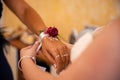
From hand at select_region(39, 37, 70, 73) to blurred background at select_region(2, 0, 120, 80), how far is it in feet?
2.74

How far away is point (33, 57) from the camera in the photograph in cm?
99

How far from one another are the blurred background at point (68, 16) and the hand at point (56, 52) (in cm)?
84

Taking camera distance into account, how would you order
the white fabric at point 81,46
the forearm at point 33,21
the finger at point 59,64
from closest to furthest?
the white fabric at point 81,46 → the finger at point 59,64 → the forearm at point 33,21

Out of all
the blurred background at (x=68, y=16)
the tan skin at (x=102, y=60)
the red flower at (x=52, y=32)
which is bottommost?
the blurred background at (x=68, y=16)

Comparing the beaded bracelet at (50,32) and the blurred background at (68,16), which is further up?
the beaded bracelet at (50,32)

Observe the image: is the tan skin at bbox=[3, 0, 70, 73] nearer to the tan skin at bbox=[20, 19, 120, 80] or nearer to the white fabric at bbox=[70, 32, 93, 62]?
the white fabric at bbox=[70, 32, 93, 62]

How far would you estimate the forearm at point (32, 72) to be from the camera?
84 centimetres

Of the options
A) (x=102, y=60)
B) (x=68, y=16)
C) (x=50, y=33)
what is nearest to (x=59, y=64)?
(x=50, y=33)

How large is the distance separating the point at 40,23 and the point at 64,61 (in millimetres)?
319

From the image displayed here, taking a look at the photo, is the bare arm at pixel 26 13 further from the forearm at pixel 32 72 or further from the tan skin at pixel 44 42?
the forearm at pixel 32 72

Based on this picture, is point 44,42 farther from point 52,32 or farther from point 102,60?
point 102,60

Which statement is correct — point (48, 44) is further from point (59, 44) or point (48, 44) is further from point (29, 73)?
point (29, 73)

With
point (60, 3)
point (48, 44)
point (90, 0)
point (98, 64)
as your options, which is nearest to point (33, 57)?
point (48, 44)

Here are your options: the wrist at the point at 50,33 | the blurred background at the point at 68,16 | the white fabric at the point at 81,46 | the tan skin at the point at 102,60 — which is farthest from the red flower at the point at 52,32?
the blurred background at the point at 68,16
